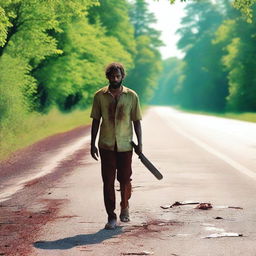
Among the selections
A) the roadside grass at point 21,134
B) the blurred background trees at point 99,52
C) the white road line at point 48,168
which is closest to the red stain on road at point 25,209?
the white road line at point 48,168

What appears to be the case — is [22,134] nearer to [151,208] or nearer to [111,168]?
[151,208]

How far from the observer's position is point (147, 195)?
8938mm

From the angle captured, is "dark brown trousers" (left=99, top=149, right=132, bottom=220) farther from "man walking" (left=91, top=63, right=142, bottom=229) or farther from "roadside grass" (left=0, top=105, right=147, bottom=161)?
"roadside grass" (left=0, top=105, right=147, bottom=161)

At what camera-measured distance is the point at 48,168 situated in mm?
13078

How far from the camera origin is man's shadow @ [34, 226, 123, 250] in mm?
5691

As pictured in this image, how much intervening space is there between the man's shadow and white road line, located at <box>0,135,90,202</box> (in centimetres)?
289

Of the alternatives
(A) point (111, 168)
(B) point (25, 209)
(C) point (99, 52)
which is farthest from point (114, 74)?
(C) point (99, 52)

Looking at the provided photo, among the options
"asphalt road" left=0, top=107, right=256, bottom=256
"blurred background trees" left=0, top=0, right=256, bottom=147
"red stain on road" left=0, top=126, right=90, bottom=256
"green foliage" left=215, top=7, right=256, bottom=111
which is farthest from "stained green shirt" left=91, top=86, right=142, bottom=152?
"green foliage" left=215, top=7, right=256, bottom=111

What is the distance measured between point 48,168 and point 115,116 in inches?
257

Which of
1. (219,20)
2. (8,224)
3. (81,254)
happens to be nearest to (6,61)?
(8,224)

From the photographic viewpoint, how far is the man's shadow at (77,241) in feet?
18.7

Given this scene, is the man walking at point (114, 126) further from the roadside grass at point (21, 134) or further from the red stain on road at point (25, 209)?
the roadside grass at point (21, 134)

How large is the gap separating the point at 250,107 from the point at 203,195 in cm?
5246

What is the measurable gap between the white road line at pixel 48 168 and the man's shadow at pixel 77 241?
9.47 feet
